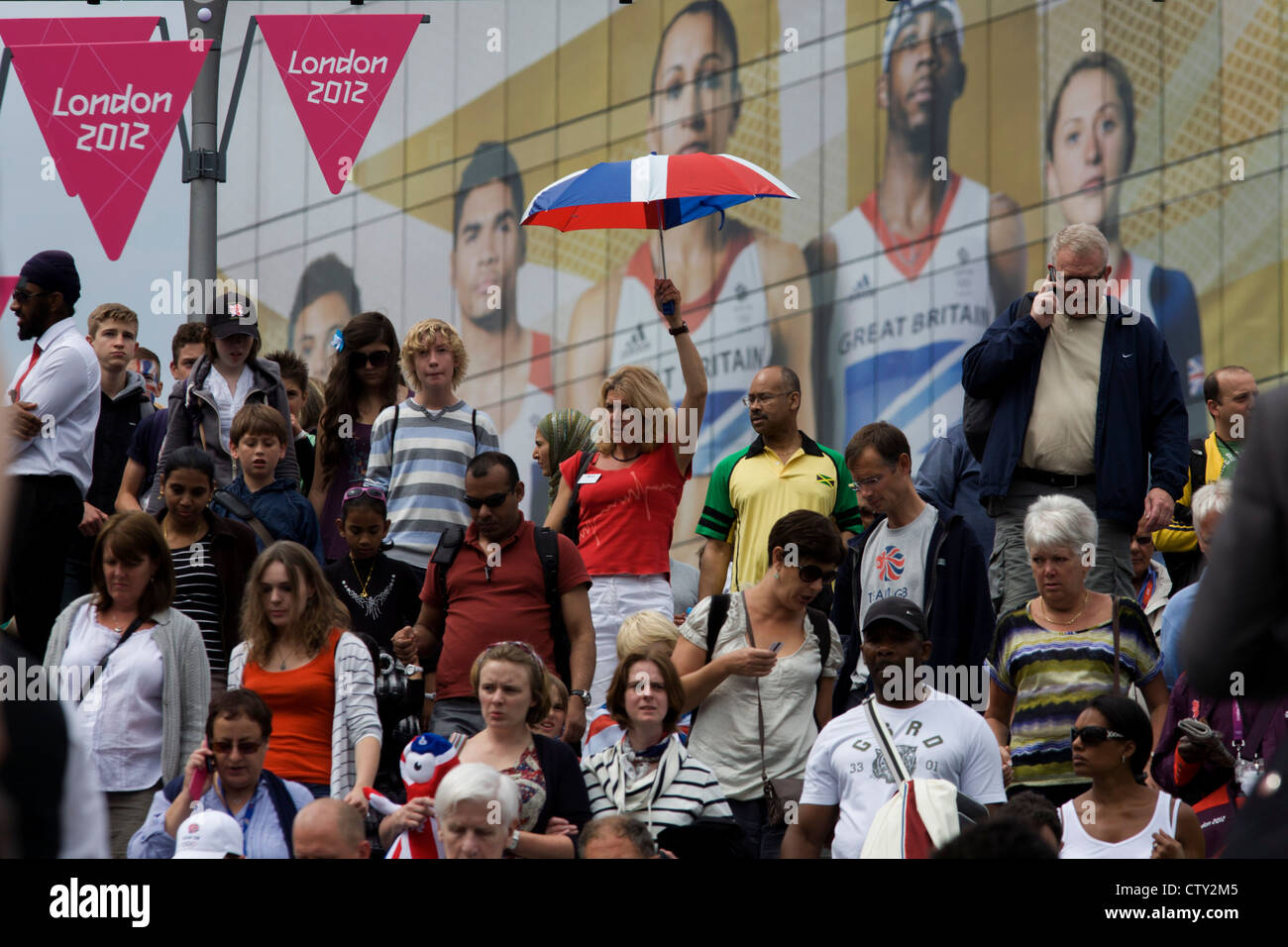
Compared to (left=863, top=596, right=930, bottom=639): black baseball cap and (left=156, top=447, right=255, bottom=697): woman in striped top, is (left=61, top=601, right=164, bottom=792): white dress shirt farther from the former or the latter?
(left=863, top=596, right=930, bottom=639): black baseball cap

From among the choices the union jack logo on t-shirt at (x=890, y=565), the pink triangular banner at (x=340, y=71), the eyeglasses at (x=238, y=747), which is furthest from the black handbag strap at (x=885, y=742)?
the pink triangular banner at (x=340, y=71)

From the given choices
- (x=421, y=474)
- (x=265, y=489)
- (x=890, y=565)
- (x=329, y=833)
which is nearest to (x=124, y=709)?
(x=329, y=833)

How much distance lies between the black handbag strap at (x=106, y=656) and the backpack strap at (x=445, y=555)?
1254 mm

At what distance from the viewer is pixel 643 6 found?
16.3m

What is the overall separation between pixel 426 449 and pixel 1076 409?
290 cm

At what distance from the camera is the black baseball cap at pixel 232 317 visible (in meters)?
8.98

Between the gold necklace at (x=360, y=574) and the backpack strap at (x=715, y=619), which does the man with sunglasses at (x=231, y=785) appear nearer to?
the gold necklace at (x=360, y=574)

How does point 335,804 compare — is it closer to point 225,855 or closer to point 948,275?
point 225,855

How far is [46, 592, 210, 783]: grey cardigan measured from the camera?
7.02 metres
